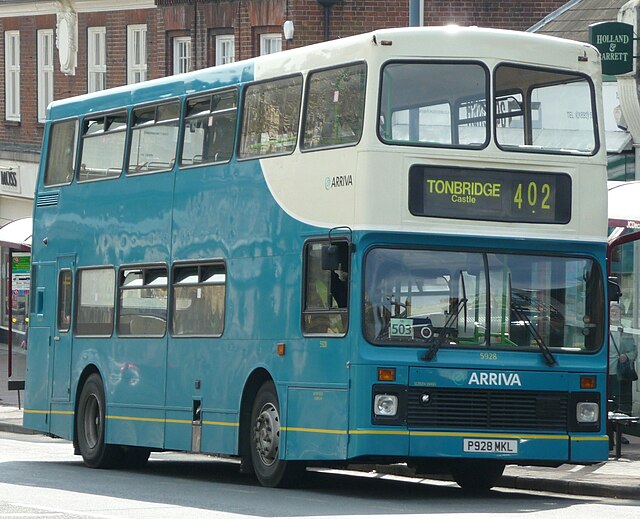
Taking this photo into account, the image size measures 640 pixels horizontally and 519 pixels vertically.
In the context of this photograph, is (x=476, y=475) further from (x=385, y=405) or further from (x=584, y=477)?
(x=385, y=405)

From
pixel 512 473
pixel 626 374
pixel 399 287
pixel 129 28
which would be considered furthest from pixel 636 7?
pixel 129 28

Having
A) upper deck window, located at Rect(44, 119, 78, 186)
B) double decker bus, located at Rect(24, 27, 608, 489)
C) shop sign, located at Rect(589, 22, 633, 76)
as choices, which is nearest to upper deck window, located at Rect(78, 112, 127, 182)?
upper deck window, located at Rect(44, 119, 78, 186)

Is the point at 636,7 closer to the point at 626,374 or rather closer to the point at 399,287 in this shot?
the point at 626,374

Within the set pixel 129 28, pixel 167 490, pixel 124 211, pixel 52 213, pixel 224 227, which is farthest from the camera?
pixel 129 28

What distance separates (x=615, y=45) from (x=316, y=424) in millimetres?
7517

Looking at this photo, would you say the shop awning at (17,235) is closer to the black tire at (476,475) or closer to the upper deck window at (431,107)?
the black tire at (476,475)

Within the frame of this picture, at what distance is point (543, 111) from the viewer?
15867 millimetres

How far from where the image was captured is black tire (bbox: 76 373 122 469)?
20.5 m

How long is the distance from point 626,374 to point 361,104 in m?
8.65

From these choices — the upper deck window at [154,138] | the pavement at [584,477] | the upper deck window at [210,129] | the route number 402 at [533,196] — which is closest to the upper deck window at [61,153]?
the upper deck window at [154,138]

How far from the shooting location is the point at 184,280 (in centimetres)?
1866

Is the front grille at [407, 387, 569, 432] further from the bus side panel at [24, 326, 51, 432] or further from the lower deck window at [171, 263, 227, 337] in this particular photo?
the bus side panel at [24, 326, 51, 432]

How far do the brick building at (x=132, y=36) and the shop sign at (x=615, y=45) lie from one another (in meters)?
12.3

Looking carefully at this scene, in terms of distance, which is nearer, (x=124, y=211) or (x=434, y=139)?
(x=434, y=139)
